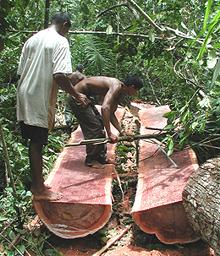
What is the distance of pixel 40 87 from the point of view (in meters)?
3.69

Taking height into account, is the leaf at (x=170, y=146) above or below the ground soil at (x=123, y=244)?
above

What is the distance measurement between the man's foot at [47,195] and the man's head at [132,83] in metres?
1.51

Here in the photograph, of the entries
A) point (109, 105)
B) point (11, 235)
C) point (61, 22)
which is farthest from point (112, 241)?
point (61, 22)

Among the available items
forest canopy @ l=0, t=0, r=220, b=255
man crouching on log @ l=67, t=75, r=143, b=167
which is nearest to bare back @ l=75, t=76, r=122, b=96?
man crouching on log @ l=67, t=75, r=143, b=167

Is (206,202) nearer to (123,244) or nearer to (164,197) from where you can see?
(164,197)

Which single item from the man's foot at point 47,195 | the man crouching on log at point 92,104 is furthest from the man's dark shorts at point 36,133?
the man crouching on log at point 92,104

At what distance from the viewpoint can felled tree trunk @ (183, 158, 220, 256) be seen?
2924 millimetres

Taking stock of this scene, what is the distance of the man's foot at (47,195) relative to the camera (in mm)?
3683

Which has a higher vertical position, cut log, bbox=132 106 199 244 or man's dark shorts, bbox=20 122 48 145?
man's dark shorts, bbox=20 122 48 145

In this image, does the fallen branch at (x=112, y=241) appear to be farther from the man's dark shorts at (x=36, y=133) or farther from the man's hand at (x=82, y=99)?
the man's hand at (x=82, y=99)

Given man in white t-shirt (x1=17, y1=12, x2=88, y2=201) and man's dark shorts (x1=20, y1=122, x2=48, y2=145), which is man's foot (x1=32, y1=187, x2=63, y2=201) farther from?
man's dark shorts (x1=20, y1=122, x2=48, y2=145)

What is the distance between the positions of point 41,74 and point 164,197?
1.46 m

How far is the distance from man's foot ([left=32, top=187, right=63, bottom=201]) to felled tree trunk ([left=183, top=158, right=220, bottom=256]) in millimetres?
1092

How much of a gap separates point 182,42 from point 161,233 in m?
2.15
